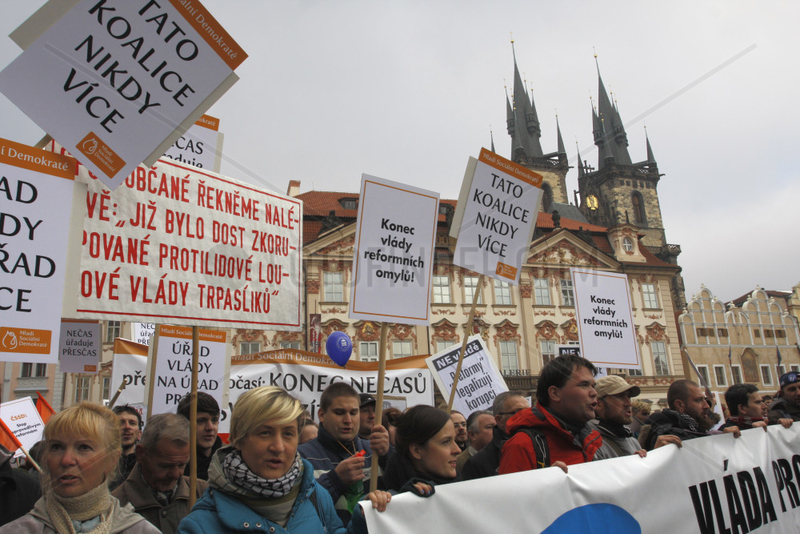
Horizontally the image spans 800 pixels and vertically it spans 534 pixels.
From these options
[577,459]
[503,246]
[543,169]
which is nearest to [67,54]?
[577,459]

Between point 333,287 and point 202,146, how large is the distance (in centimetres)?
2212

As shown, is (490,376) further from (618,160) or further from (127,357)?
(618,160)

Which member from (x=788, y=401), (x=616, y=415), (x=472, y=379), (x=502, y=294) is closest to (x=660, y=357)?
(x=502, y=294)

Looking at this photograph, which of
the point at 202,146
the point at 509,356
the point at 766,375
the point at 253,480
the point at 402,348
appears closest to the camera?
the point at 253,480

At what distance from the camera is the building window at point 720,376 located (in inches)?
1387

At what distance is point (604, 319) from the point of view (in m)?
8.34

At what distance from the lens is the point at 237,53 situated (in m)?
3.84

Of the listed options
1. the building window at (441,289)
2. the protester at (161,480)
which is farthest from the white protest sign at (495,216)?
the building window at (441,289)

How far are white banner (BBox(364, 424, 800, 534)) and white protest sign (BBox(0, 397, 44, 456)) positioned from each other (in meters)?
6.68

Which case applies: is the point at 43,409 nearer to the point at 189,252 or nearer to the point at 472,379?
the point at 189,252

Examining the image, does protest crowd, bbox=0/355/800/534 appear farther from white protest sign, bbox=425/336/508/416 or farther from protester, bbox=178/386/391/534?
white protest sign, bbox=425/336/508/416

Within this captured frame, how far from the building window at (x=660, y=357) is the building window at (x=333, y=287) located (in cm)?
1628

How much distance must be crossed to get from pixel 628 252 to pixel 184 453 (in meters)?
33.7

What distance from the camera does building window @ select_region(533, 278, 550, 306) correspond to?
31094 millimetres
